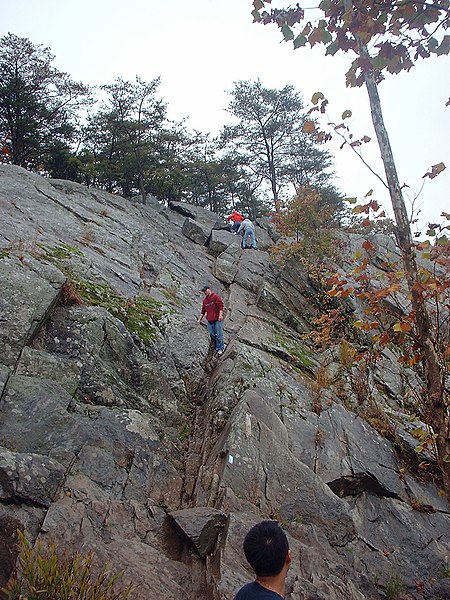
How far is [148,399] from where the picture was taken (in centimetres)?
788

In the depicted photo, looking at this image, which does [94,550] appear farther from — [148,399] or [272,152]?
[272,152]

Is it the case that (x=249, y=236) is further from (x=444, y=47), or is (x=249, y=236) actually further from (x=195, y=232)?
(x=444, y=47)

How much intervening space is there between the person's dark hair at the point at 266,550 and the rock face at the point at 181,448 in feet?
7.01

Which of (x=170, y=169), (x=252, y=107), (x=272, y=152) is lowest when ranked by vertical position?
(x=170, y=169)

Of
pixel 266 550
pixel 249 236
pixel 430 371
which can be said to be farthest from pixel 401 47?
pixel 249 236

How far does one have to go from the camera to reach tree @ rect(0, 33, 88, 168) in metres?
19.5

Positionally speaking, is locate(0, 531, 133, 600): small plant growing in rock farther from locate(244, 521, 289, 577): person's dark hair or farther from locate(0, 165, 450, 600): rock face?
locate(244, 521, 289, 577): person's dark hair

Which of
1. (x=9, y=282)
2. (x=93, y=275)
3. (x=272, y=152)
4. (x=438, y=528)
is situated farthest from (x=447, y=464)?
(x=272, y=152)

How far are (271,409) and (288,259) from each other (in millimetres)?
9074

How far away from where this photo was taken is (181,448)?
24.2 ft

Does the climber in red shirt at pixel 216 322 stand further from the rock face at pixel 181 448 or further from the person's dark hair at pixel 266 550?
the person's dark hair at pixel 266 550

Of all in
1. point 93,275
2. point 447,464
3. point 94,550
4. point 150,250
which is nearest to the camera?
point 94,550

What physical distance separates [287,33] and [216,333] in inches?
273

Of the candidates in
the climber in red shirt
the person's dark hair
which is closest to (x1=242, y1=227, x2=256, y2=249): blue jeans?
the climber in red shirt
